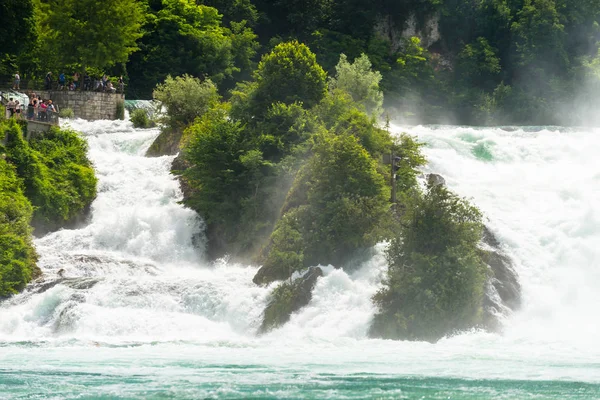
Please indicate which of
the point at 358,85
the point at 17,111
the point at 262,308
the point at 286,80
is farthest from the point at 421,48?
the point at 262,308

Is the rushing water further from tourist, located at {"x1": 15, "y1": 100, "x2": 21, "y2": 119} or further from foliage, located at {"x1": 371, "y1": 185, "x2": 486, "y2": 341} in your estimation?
tourist, located at {"x1": 15, "y1": 100, "x2": 21, "y2": 119}

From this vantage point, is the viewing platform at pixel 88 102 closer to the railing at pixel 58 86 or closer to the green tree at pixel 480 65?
the railing at pixel 58 86

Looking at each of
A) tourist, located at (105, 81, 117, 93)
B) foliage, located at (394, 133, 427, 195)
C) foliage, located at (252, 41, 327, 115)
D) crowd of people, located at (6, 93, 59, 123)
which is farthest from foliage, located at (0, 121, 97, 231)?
foliage, located at (394, 133, 427, 195)

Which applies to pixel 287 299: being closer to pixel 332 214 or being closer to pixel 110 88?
pixel 332 214

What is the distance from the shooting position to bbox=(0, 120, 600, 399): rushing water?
3500cm

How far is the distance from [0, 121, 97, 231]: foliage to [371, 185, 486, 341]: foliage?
20.0 meters

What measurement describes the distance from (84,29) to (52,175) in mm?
20384

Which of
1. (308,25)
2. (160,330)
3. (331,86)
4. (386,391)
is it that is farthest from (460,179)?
(308,25)

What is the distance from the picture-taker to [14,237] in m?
53.1

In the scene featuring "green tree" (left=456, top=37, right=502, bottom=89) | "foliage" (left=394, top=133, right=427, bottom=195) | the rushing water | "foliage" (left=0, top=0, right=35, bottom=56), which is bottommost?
the rushing water

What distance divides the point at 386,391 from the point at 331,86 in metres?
36.6

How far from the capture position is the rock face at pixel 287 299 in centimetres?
4747

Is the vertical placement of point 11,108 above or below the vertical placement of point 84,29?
below

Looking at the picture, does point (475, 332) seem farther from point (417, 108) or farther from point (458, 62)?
point (458, 62)
